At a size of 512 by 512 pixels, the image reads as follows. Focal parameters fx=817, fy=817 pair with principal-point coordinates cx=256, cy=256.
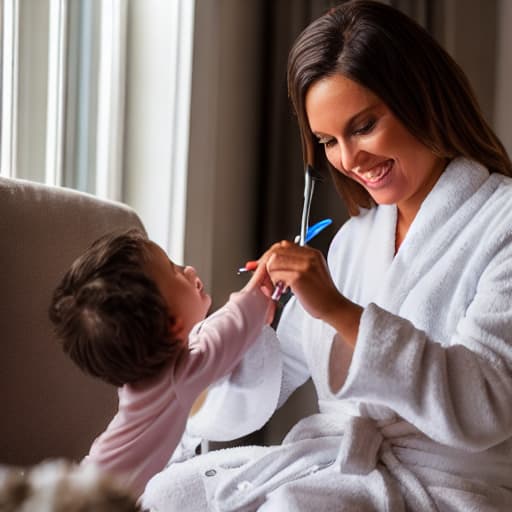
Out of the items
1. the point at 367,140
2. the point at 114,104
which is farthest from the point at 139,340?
the point at 114,104

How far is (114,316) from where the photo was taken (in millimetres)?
939

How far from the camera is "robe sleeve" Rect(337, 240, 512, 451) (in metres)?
0.98

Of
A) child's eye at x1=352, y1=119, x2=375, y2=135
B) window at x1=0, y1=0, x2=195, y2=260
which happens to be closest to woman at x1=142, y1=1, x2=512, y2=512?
child's eye at x1=352, y1=119, x2=375, y2=135

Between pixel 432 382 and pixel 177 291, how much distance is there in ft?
1.11

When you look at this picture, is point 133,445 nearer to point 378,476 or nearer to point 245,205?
point 378,476

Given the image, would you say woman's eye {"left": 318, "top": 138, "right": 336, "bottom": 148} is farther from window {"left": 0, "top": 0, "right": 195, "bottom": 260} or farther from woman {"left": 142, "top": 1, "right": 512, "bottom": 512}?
window {"left": 0, "top": 0, "right": 195, "bottom": 260}

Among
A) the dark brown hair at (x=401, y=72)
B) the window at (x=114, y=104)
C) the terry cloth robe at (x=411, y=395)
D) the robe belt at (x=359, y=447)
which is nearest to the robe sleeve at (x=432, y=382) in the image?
the terry cloth robe at (x=411, y=395)

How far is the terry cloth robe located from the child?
0.16 m

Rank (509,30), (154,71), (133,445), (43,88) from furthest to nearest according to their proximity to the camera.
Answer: (509,30), (154,71), (43,88), (133,445)

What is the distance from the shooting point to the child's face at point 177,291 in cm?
104

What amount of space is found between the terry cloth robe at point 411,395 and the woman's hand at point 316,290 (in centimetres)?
4

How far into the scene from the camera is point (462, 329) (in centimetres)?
108

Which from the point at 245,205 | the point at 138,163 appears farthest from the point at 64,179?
the point at 245,205

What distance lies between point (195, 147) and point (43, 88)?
1.23ft
